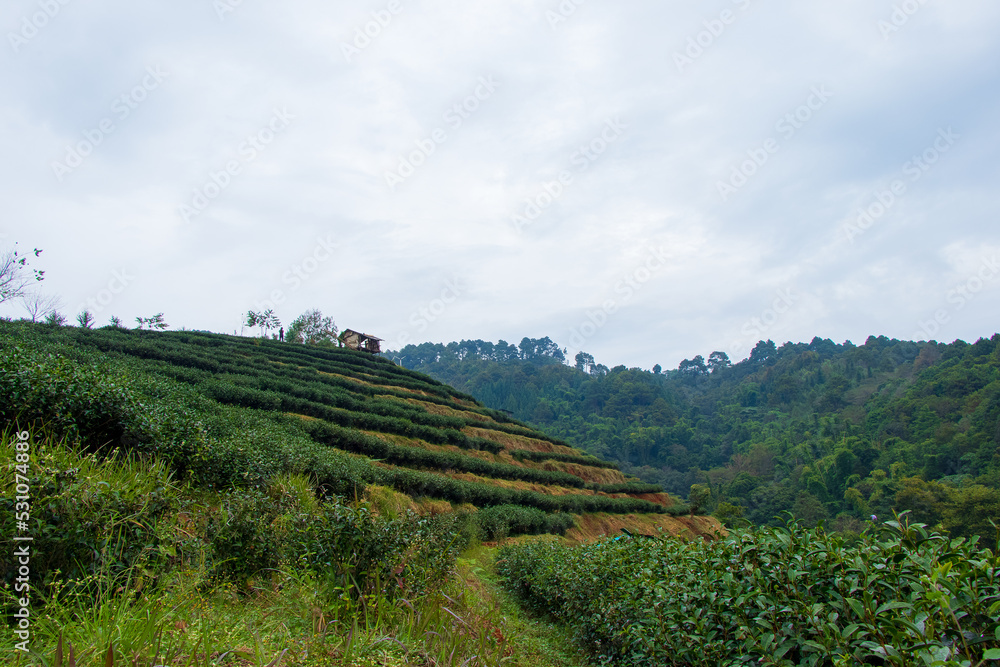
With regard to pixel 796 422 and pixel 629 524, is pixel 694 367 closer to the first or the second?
pixel 796 422

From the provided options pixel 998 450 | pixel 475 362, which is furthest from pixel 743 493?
pixel 475 362

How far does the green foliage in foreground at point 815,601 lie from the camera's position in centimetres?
266

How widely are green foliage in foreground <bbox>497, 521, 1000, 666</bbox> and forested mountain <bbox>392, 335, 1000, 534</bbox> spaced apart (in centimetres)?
1008

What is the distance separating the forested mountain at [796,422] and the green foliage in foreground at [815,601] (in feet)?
33.1

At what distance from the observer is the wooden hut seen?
170 ft

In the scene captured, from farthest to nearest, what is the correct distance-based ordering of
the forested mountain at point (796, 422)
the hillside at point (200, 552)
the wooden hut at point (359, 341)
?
the wooden hut at point (359, 341), the forested mountain at point (796, 422), the hillside at point (200, 552)

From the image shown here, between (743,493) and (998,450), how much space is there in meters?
22.3

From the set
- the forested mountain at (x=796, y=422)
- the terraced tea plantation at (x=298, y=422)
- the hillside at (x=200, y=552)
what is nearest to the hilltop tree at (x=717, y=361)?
the forested mountain at (x=796, y=422)

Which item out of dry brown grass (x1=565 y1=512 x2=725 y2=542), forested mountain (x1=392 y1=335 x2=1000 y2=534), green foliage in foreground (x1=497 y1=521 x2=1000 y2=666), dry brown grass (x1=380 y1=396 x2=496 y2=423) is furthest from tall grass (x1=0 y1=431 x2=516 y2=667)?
dry brown grass (x1=380 y1=396 x2=496 y2=423)

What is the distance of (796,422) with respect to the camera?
258 ft

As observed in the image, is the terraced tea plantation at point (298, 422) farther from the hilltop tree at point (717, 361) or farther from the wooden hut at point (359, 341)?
the hilltop tree at point (717, 361)

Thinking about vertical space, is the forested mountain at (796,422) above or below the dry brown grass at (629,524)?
above

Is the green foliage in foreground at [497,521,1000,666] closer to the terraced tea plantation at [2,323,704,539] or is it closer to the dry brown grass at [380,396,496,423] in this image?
the terraced tea plantation at [2,323,704,539]

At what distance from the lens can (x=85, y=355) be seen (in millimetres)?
16922
